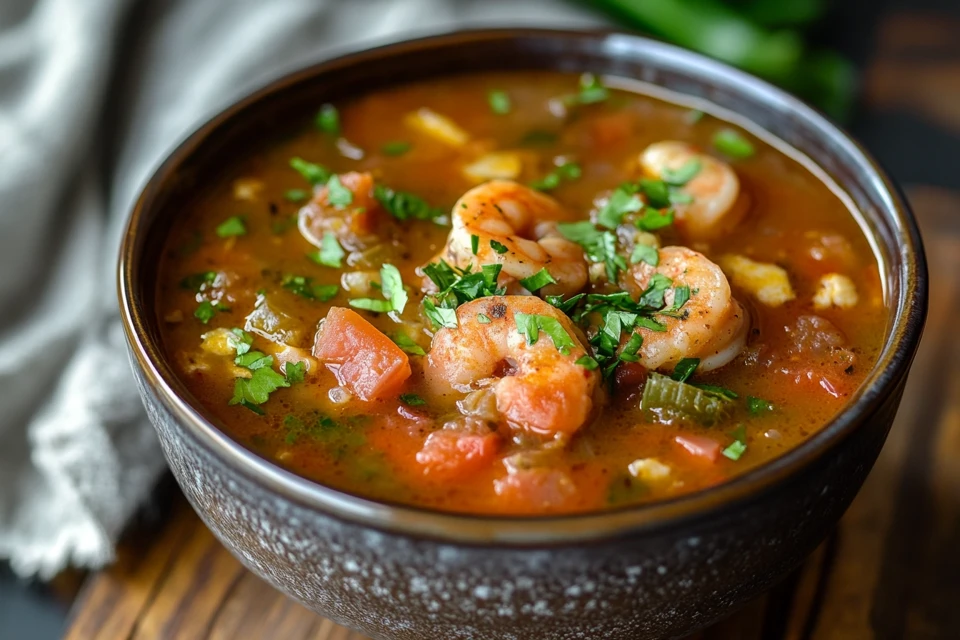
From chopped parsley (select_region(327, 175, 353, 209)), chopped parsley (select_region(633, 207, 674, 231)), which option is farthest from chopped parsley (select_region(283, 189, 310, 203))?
chopped parsley (select_region(633, 207, 674, 231))

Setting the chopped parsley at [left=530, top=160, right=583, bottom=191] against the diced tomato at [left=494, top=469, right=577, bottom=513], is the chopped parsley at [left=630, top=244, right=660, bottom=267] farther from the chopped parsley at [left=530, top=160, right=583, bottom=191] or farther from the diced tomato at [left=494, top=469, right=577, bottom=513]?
the diced tomato at [left=494, top=469, right=577, bottom=513]

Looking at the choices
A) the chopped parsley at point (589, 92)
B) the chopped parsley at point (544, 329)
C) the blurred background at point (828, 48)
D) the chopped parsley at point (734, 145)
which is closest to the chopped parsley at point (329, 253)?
the chopped parsley at point (544, 329)

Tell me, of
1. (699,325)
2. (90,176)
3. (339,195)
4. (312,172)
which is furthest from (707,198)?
(90,176)

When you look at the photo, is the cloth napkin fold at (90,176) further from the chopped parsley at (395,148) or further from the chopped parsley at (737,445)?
the chopped parsley at (737,445)

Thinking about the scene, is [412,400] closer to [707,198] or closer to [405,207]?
[405,207]

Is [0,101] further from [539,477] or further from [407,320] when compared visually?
[539,477]

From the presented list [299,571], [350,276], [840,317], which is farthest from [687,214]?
[299,571]
